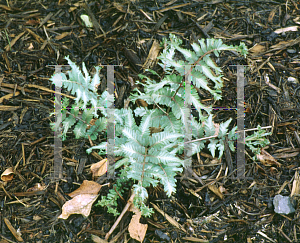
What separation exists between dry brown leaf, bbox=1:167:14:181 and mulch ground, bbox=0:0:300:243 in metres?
0.03

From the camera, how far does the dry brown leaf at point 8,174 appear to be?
2.30 meters

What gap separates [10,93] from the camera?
8.07 feet

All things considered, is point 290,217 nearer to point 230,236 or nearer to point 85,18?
point 230,236

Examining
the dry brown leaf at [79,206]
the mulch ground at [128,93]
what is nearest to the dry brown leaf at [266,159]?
the mulch ground at [128,93]

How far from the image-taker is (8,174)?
2312 millimetres

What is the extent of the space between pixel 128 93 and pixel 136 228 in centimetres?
122

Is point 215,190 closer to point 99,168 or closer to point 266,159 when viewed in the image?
point 266,159

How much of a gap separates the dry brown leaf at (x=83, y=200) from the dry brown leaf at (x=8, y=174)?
57 centimetres

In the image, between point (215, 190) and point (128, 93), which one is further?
point (128, 93)

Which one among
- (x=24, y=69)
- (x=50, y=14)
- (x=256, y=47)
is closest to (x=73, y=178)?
(x=24, y=69)

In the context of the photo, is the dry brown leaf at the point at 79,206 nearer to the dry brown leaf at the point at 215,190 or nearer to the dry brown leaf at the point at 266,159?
the dry brown leaf at the point at 215,190

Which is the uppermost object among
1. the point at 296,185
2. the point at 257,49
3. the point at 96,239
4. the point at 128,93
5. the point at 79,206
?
the point at 257,49

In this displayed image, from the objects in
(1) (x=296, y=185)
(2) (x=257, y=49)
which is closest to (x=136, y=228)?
(1) (x=296, y=185)

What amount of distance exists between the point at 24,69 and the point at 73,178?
115 cm
